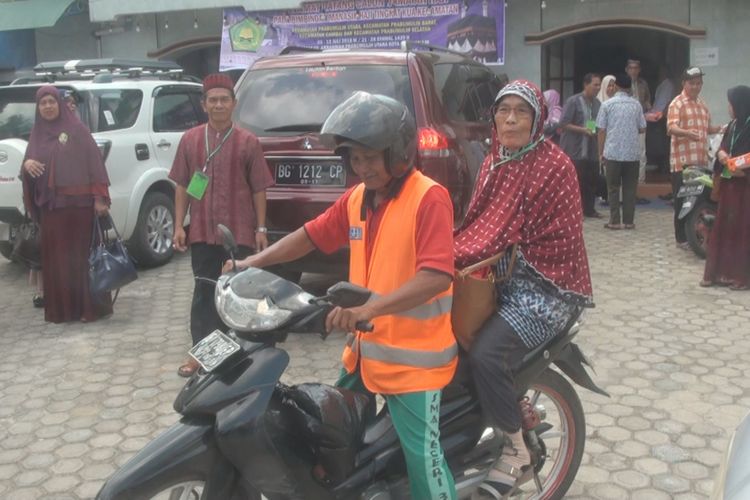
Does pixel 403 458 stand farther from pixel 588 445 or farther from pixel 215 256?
pixel 215 256

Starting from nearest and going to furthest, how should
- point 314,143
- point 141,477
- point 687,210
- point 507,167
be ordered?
point 141,477, point 507,167, point 314,143, point 687,210

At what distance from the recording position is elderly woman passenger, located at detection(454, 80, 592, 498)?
2678mm

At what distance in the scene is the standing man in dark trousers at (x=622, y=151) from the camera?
9180mm

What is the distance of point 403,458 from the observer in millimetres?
2607

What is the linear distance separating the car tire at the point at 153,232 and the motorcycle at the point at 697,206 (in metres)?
5.02

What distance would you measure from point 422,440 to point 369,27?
10201 mm

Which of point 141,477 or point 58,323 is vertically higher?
point 141,477

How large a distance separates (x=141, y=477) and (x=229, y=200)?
2703 millimetres

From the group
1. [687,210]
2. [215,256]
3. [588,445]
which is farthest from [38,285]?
[687,210]

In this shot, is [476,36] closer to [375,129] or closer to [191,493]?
[375,129]

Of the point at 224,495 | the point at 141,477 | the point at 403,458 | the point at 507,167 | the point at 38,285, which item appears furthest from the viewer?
the point at 38,285

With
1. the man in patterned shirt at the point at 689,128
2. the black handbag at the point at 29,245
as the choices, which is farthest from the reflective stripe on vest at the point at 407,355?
the man in patterned shirt at the point at 689,128

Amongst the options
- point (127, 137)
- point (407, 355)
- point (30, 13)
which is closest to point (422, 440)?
point (407, 355)

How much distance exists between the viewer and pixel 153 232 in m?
7.78
